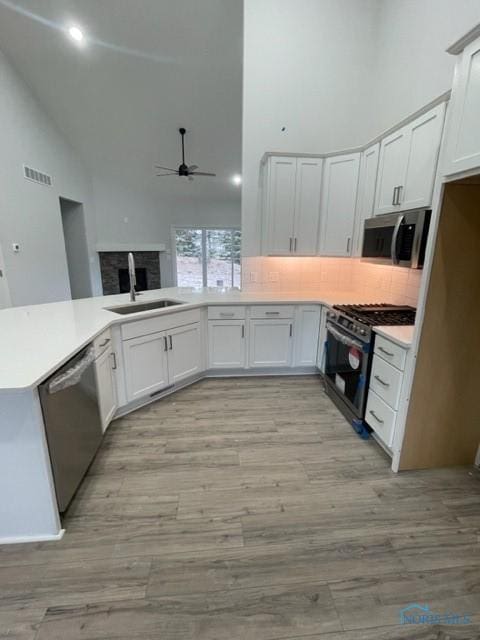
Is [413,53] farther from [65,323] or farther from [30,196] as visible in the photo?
[30,196]

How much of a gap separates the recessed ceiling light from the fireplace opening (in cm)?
458

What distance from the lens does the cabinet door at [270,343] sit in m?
3.18

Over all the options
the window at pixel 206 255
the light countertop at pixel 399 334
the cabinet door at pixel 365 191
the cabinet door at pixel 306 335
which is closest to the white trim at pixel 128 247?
the window at pixel 206 255

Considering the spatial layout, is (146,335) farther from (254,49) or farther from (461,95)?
(254,49)

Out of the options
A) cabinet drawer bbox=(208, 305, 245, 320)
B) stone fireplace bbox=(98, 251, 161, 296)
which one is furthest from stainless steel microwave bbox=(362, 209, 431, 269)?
stone fireplace bbox=(98, 251, 161, 296)

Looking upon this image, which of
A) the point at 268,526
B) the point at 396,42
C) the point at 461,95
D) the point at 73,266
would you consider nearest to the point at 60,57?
the point at 73,266

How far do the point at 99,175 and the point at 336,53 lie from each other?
586 centimetres

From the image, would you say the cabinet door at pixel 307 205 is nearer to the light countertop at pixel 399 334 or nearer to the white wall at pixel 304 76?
the white wall at pixel 304 76

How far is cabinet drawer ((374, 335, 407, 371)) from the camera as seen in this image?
1874 millimetres

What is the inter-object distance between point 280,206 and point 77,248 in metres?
5.53

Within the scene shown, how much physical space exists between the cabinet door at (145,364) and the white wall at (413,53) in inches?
124

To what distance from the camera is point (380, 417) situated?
211 cm

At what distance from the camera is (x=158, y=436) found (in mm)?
2324

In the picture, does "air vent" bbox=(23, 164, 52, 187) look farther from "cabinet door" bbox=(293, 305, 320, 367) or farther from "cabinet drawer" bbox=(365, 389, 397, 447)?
"cabinet drawer" bbox=(365, 389, 397, 447)
